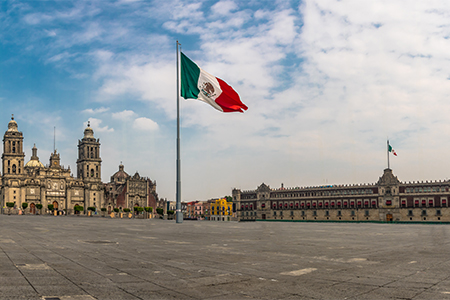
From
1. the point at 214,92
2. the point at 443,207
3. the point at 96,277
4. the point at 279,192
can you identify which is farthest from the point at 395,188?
the point at 96,277

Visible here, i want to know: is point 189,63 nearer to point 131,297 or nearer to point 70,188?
point 131,297

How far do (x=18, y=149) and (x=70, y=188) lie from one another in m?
22.1

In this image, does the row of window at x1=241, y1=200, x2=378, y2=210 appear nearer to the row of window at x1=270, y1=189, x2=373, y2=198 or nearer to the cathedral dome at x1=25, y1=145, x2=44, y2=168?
the row of window at x1=270, y1=189, x2=373, y2=198

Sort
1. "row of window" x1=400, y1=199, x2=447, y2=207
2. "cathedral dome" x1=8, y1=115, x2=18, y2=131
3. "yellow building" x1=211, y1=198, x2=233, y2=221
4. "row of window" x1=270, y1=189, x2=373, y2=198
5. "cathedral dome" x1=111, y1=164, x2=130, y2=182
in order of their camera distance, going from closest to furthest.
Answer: "row of window" x1=400, y1=199, x2=447, y2=207, "row of window" x1=270, y1=189, x2=373, y2=198, "cathedral dome" x1=8, y1=115, x2=18, y2=131, "yellow building" x1=211, y1=198, x2=233, y2=221, "cathedral dome" x1=111, y1=164, x2=130, y2=182

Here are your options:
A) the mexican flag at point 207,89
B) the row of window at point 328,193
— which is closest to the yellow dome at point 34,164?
the row of window at point 328,193

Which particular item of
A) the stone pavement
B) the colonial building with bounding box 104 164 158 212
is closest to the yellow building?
the colonial building with bounding box 104 164 158 212

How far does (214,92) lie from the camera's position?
85.4ft

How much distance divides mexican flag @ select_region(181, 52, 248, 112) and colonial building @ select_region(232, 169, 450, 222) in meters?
98.6

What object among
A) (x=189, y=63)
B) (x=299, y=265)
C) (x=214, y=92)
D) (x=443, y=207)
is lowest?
(x=443, y=207)

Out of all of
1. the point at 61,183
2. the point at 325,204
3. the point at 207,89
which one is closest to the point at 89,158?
the point at 61,183

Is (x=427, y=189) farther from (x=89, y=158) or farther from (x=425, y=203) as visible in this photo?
(x=89, y=158)

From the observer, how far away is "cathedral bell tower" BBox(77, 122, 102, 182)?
14762 cm

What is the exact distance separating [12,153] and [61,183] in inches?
744

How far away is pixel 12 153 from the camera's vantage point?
418ft
